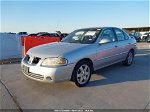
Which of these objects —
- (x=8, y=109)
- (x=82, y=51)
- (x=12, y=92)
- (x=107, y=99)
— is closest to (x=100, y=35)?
(x=82, y=51)

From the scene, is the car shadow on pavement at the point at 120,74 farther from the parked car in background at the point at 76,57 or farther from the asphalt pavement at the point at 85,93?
the parked car in background at the point at 76,57

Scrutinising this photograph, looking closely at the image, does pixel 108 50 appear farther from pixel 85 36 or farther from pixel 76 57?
pixel 76 57

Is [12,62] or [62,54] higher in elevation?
[62,54]

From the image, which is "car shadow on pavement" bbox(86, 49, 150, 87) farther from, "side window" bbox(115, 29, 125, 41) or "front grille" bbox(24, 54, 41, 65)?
"front grille" bbox(24, 54, 41, 65)

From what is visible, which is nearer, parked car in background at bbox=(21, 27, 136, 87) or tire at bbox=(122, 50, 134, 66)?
parked car in background at bbox=(21, 27, 136, 87)

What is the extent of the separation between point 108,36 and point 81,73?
177 cm

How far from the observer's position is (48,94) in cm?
417

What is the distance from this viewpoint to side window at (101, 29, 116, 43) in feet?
17.8

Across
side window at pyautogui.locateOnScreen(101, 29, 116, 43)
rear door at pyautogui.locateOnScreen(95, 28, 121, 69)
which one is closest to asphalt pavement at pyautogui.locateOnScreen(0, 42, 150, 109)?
rear door at pyautogui.locateOnScreen(95, 28, 121, 69)

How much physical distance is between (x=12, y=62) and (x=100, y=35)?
4.30 meters

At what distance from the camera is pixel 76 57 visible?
4.39 m

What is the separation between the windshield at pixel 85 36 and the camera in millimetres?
5223

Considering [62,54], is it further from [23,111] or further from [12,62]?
[12,62]

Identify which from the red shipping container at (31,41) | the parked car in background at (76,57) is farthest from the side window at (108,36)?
the red shipping container at (31,41)
